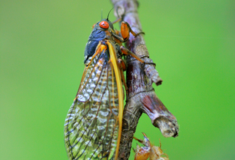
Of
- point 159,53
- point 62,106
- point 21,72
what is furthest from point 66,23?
point 159,53

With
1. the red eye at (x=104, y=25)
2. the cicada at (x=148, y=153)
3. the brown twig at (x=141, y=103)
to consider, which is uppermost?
the red eye at (x=104, y=25)

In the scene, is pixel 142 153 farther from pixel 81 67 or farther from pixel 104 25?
pixel 81 67

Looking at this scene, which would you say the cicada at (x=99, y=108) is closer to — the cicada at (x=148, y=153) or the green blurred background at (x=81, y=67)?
the cicada at (x=148, y=153)

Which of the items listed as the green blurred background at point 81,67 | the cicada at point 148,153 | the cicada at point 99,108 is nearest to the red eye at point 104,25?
the cicada at point 99,108

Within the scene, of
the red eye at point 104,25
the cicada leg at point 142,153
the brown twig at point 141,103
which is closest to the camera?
the brown twig at point 141,103

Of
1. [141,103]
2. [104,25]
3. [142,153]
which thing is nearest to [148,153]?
[142,153]

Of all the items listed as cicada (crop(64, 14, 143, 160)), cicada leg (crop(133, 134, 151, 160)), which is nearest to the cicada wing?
cicada (crop(64, 14, 143, 160))
